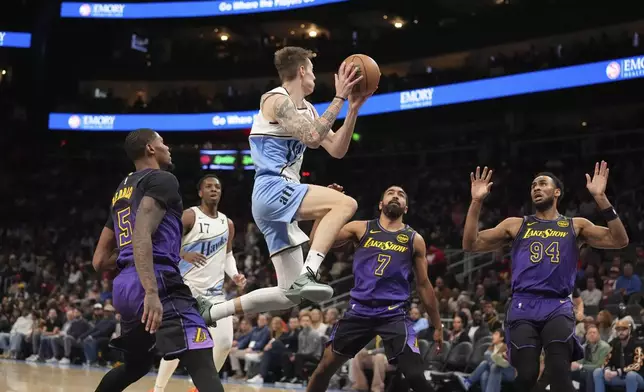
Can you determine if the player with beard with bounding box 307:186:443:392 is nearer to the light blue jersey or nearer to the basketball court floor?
the light blue jersey

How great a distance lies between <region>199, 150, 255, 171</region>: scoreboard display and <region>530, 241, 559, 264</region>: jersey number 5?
1068 inches

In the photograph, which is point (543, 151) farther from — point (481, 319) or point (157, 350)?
point (157, 350)

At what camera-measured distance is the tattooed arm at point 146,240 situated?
4.73 metres

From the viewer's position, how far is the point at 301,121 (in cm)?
558

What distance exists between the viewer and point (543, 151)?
79.2 feet

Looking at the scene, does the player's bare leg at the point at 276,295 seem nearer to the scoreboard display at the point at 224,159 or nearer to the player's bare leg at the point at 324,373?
the player's bare leg at the point at 324,373

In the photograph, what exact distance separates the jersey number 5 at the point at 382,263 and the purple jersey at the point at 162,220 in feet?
8.70

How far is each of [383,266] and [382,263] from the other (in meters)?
0.03

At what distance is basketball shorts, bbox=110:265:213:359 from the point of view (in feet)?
15.9

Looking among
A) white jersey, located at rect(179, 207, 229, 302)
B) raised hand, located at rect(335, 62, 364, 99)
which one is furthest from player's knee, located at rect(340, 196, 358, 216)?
white jersey, located at rect(179, 207, 229, 302)

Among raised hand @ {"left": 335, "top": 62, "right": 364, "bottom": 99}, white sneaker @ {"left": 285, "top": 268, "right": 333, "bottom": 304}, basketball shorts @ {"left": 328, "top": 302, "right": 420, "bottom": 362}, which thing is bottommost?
basketball shorts @ {"left": 328, "top": 302, "right": 420, "bottom": 362}

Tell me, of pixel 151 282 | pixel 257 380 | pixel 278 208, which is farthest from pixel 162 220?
pixel 257 380

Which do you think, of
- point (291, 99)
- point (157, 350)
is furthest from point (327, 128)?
point (157, 350)

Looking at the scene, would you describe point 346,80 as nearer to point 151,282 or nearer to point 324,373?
point 151,282
